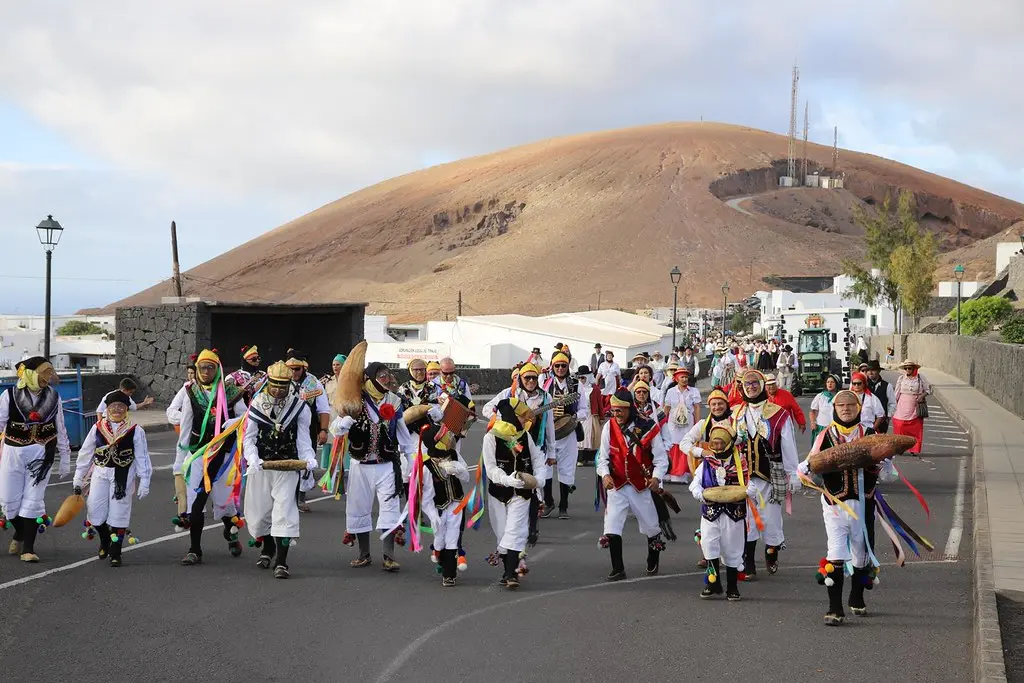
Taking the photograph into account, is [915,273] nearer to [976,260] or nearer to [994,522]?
[976,260]

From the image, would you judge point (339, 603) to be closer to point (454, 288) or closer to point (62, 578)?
point (62, 578)

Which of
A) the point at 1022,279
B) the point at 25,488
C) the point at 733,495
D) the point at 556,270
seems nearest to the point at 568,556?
the point at 733,495

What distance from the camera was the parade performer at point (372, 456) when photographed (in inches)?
382

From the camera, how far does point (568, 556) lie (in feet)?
34.4

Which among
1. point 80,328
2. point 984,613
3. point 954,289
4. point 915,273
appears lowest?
point 984,613

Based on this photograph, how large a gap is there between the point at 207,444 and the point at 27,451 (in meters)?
1.52

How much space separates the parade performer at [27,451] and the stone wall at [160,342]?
1644 cm

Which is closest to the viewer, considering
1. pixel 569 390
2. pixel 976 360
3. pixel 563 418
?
pixel 569 390

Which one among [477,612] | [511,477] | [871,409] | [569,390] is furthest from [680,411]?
[477,612]

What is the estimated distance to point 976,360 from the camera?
123 ft

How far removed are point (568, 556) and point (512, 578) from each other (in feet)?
5.12

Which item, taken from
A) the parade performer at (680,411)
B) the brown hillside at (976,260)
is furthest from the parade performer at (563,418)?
Answer: the brown hillside at (976,260)

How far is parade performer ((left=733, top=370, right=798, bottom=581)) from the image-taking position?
9.06 meters

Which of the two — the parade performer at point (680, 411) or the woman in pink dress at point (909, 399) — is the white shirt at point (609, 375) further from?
the woman in pink dress at point (909, 399)
